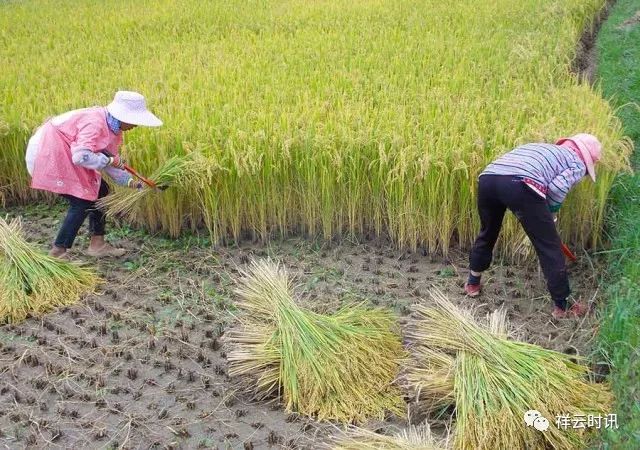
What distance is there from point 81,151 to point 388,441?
218 centimetres

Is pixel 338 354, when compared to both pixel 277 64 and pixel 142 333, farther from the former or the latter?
pixel 277 64

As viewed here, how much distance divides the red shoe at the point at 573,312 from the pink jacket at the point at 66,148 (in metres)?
2.38

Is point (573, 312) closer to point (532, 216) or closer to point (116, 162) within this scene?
point (532, 216)

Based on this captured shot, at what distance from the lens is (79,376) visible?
281 centimetres

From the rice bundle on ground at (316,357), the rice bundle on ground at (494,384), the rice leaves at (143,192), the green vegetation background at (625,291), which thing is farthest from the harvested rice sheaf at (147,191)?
the green vegetation background at (625,291)

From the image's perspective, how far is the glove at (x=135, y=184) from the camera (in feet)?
11.9

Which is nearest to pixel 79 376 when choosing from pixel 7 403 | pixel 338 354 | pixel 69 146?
pixel 7 403

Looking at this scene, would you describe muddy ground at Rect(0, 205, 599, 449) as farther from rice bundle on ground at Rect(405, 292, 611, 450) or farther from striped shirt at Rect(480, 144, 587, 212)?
striped shirt at Rect(480, 144, 587, 212)

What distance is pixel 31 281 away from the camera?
3.32 metres

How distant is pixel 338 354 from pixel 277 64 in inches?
147

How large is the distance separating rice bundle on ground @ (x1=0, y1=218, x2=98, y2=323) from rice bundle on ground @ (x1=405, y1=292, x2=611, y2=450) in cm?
176

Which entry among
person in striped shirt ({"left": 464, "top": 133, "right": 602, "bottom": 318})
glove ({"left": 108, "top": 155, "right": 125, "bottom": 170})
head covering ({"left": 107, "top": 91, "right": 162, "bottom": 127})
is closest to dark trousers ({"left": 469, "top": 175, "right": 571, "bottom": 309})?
person in striped shirt ({"left": 464, "top": 133, "right": 602, "bottom": 318})

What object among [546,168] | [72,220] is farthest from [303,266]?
[546,168]

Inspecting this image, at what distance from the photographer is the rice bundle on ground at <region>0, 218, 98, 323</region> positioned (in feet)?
10.7
